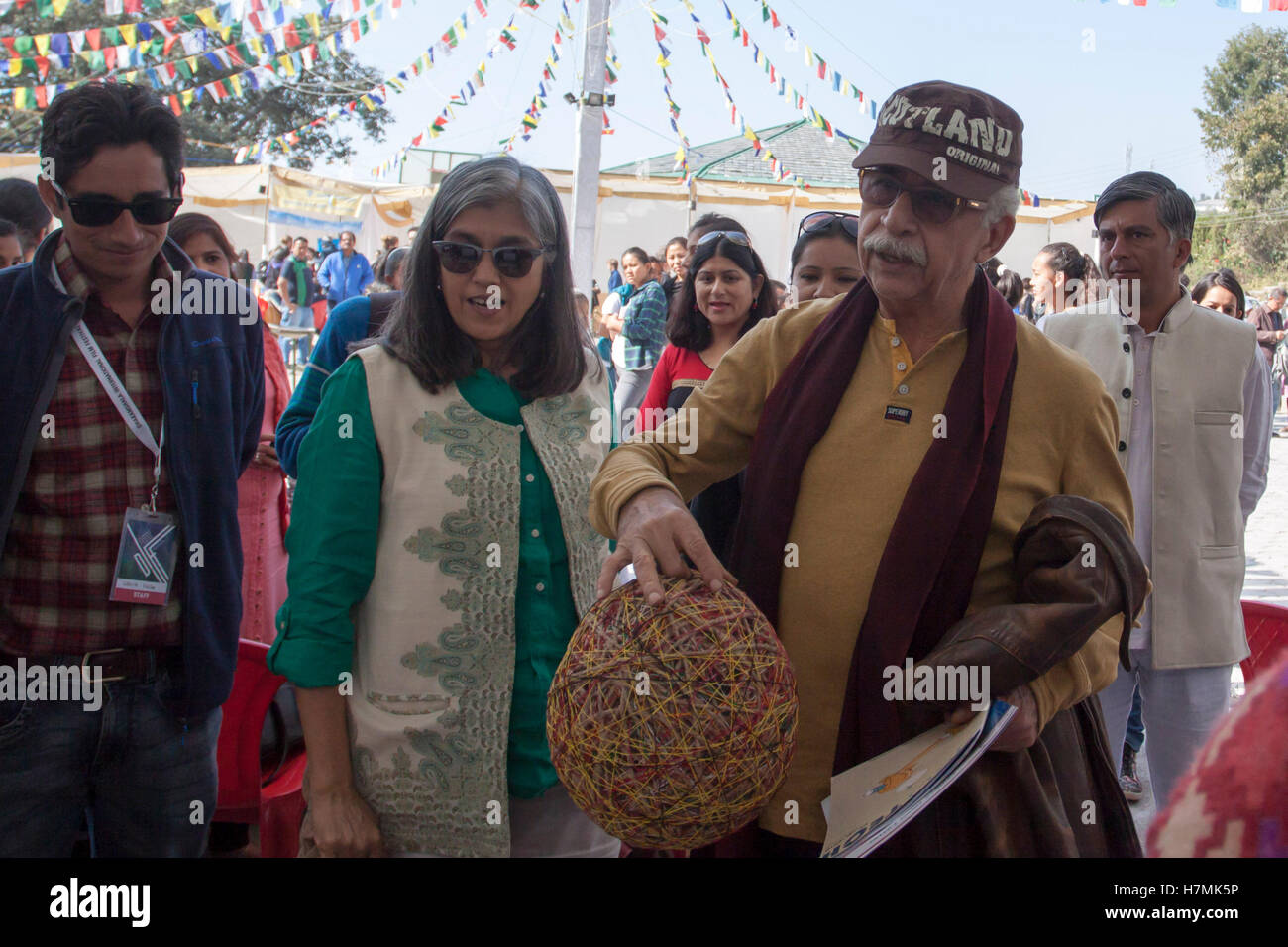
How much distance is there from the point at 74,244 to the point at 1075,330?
3.12m

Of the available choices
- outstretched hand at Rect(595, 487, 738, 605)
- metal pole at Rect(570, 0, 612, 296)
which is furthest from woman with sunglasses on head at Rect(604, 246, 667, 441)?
outstretched hand at Rect(595, 487, 738, 605)

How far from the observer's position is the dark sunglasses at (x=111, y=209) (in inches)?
90.4

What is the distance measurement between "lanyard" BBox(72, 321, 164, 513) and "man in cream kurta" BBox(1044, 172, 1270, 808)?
295 centimetres

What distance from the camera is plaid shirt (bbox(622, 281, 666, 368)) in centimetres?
725

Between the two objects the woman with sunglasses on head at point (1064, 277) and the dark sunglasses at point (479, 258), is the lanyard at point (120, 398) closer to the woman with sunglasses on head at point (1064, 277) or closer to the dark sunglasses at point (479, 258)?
the dark sunglasses at point (479, 258)

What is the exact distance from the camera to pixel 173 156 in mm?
2488

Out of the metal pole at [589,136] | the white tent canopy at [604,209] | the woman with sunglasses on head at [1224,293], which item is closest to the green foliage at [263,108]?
the white tent canopy at [604,209]

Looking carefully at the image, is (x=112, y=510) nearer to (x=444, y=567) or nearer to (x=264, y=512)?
(x=444, y=567)

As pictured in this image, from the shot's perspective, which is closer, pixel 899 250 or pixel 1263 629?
pixel 899 250

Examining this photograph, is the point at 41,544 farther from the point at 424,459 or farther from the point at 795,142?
the point at 795,142

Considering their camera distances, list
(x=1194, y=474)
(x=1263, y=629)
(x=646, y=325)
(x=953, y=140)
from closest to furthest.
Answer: (x=953, y=140) → (x=1194, y=474) → (x=1263, y=629) → (x=646, y=325)

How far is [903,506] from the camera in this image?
1.75 metres

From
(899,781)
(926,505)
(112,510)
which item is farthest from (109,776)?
(926,505)

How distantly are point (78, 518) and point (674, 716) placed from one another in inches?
64.4
